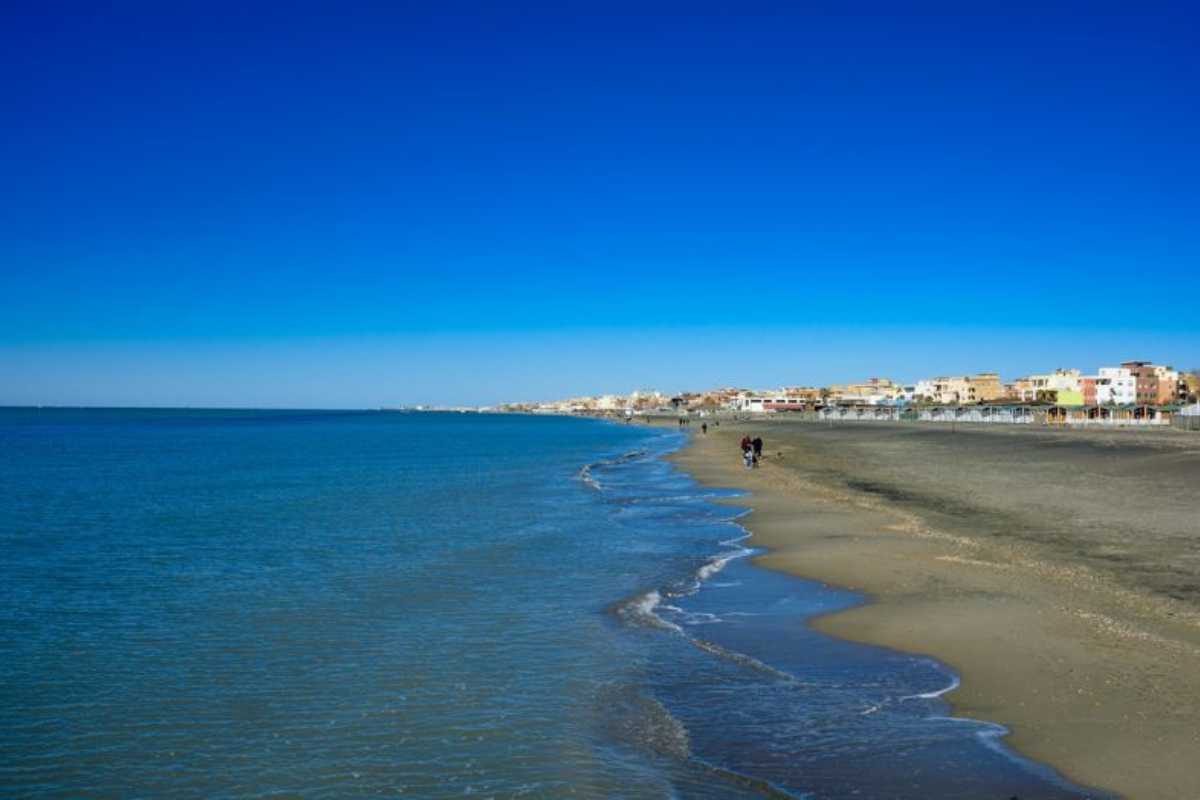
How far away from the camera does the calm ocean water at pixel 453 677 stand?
7.58 m

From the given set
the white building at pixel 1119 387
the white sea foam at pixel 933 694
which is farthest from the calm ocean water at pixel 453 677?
the white building at pixel 1119 387

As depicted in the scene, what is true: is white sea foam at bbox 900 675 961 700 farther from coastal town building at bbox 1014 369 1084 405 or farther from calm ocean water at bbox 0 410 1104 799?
coastal town building at bbox 1014 369 1084 405

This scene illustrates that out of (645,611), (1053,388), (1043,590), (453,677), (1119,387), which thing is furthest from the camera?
(1053,388)

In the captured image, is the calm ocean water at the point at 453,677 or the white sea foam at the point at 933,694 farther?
the white sea foam at the point at 933,694

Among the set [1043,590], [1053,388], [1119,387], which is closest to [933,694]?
[1043,590]

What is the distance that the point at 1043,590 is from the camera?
13.6 meters

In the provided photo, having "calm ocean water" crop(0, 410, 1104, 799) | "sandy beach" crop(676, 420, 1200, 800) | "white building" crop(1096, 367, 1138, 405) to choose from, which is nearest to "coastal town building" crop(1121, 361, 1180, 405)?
Answer: "white building" crop(1096, 367, 1138, 405)

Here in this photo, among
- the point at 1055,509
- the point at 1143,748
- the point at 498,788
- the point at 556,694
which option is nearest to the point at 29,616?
the point at 556,694

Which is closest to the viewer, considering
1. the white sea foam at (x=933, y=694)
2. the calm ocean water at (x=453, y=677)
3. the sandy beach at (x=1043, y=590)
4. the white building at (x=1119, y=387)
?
the calm ocean water at (x=453, y=677)

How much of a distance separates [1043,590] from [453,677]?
9.31m

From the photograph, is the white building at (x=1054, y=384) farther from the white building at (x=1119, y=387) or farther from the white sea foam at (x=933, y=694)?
the white sea foam at (x=933, y=694)

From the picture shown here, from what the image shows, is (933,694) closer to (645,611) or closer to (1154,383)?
(645,611)

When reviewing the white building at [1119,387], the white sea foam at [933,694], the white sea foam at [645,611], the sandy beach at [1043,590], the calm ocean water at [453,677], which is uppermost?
the white building at [1119,387]

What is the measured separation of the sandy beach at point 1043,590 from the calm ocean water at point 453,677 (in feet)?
1.88
